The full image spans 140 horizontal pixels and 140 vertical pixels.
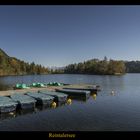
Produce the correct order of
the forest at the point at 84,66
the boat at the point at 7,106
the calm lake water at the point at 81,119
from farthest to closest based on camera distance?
the boat at the point at 7,106, the calm lake water at the point at 81,119, the forest at the point at 84,66

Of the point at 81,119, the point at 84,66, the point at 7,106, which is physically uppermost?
the point at 84,66

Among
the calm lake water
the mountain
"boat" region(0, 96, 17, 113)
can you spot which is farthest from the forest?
"boat" region(0, 96, 17, 113)

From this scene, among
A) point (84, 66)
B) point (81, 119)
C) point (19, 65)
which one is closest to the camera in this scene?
point (81, 119)

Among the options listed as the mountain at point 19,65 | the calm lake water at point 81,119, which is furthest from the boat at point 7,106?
the mountain at point 19,65

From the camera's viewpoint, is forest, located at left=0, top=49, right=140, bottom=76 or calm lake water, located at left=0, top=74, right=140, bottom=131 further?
calm lake water, located at left=0, top=74, right=140, bottom=131

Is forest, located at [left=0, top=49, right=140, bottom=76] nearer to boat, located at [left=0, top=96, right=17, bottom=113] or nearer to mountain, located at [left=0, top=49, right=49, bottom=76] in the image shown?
mountain, located at [left=0, top=49, right=49, bottom=76]

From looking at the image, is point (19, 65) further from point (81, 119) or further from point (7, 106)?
point (81, 119)

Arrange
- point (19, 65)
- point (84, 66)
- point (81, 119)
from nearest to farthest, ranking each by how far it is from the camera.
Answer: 1. point (81, 119)
2. point (84, 66)
3. point (19, 65)

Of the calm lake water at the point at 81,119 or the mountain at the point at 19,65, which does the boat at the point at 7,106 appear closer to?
the calm lake water at the point at 81,119

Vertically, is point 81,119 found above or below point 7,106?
below

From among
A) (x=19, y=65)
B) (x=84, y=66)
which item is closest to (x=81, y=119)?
(x=84, y=66)
